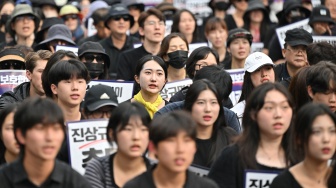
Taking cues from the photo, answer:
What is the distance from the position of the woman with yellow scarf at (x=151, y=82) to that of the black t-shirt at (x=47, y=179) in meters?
4.73

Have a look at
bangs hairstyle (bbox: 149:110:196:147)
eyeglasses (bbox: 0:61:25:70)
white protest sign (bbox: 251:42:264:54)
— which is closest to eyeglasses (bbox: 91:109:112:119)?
bangs hairstyle (bbox: 149:110:196:147)

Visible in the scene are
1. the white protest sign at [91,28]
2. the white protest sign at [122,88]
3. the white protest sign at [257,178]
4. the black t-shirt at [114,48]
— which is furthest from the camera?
the white protest sign at [91,28]

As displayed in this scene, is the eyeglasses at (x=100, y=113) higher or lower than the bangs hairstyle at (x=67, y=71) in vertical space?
lower

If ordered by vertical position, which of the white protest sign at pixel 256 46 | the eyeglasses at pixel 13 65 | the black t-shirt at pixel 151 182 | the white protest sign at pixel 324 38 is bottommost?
the black t-shirt at pixel 151 182

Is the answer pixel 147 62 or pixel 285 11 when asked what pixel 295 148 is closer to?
pixel 147 62

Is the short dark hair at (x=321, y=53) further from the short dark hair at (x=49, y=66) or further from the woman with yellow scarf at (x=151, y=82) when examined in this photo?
the short dark hair at (x=49, y=66)

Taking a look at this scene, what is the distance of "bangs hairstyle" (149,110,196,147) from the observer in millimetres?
8703

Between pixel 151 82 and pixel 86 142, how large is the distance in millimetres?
3060

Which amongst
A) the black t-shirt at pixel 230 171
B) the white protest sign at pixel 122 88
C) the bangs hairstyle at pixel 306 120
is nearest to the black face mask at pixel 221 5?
the white protest sign at pixel 122 88

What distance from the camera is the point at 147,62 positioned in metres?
13.9

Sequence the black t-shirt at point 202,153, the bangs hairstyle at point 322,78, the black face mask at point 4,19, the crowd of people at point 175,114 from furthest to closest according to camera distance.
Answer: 1. the black face mask at point 4,19
2. the bangs hairstyle at point 322,78
3. the black t-shirt at point 202,153
4. the crowd of people at point 175,114

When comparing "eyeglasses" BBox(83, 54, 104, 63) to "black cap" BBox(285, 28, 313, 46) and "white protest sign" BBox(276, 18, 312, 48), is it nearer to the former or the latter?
"black cap" BBox(285, 28, 313, 46)

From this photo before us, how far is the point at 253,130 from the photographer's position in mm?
9906

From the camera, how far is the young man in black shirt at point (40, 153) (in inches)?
336
